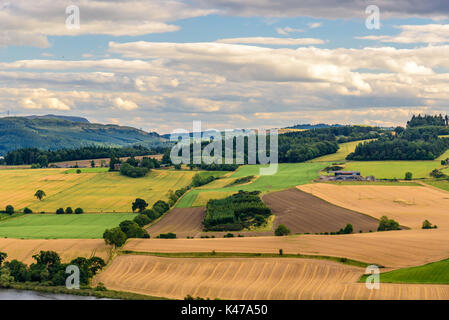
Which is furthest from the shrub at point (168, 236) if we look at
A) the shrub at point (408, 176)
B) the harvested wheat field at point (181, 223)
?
the shrub at point (408, 176)

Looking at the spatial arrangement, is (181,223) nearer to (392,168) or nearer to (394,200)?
(394,200)

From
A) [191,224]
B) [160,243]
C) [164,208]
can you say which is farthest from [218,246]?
[164,208]

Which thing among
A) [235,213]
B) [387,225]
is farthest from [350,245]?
[235,213]

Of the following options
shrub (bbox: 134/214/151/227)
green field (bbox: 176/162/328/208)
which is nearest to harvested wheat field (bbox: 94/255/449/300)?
shrub (bbox: 134/214/151/227)

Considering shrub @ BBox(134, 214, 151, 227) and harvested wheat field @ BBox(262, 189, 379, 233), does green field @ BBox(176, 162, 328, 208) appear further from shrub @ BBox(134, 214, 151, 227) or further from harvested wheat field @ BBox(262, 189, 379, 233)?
shrub @ BBox(134, 214, 151, 227)

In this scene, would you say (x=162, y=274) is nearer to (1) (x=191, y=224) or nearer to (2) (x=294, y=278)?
(2) (x=294, y=278)

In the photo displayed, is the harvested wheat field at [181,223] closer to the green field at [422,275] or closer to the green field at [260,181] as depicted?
the green field at [260,181]

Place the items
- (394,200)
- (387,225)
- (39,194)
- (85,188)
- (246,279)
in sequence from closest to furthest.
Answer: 1. (246,279)
2. (387,225)
3. (394,200)
4. (39,194)
5. (85,188)
